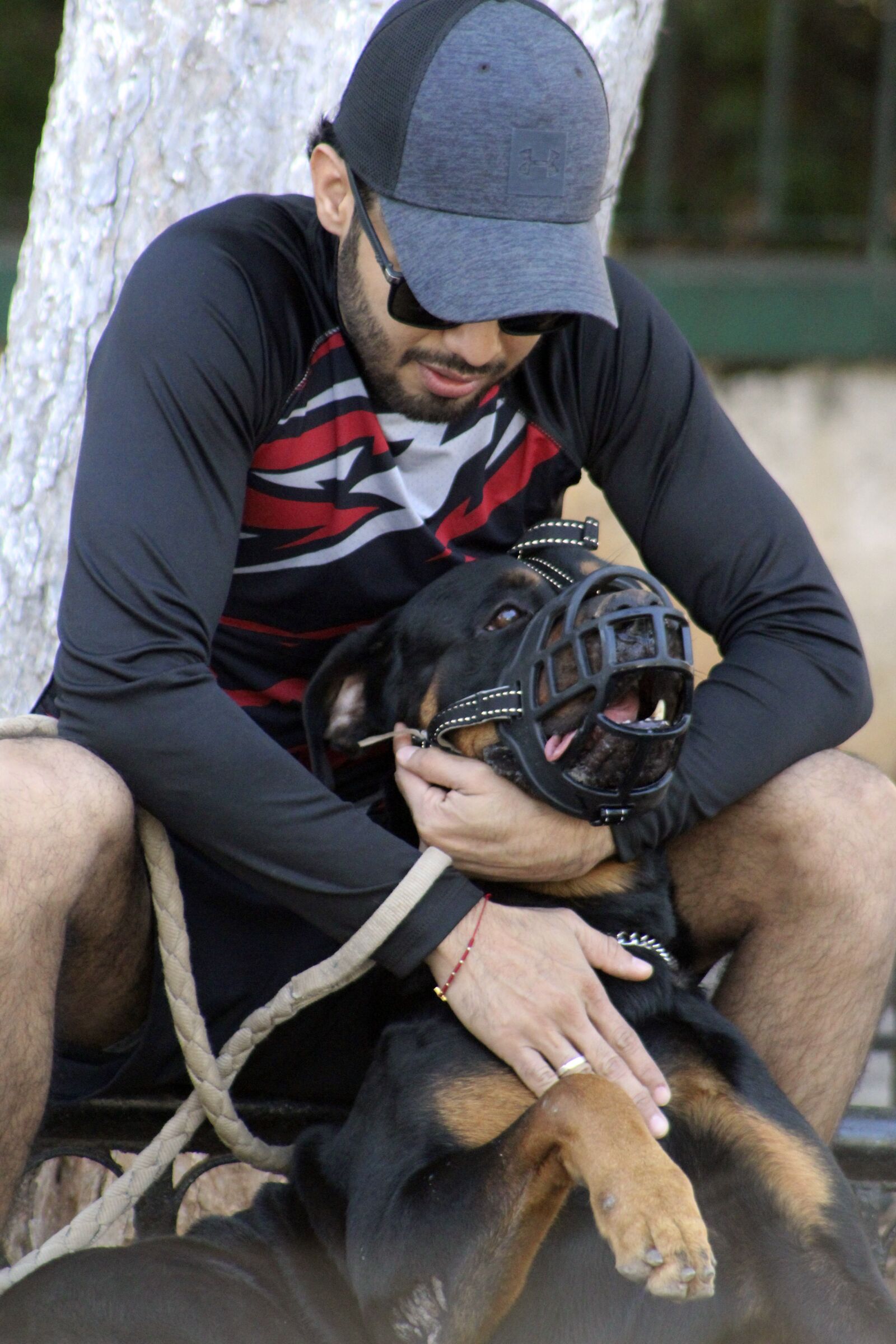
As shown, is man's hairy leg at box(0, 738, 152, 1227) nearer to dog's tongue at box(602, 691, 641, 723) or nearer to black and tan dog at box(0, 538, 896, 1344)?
black and tan dog at box(0, 538, 896, 1344)

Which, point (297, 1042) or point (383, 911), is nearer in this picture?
point (383, 911)

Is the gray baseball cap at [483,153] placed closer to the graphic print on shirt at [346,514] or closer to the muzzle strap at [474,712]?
the graphic print on shirt at [346,514]

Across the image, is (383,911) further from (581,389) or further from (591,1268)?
(581,389)

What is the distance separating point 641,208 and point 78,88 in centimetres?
422

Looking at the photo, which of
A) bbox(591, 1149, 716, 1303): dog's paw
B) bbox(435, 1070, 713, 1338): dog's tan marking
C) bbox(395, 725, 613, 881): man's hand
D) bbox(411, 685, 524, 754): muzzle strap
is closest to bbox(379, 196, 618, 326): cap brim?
bbox(411, 685, 524, 754): muzzle strap

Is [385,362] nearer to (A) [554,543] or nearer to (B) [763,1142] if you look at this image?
(A) [554,543]

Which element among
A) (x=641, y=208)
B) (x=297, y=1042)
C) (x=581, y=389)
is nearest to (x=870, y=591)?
(x=641, y=208)

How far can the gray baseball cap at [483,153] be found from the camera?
2.22m

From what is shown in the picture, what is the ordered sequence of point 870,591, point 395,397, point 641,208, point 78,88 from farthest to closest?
point 641,208 < point 870,591 < point 78,88 < point 395,397

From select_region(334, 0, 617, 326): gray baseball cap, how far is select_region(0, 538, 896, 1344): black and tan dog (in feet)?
1.71

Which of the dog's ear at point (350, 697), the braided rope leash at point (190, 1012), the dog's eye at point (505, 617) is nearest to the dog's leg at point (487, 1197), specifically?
the braided rope leash at point (190, 1012)

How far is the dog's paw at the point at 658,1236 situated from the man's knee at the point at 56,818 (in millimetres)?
826

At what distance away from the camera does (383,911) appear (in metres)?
2.20

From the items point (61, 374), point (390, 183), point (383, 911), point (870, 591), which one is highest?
point (390, 183)
